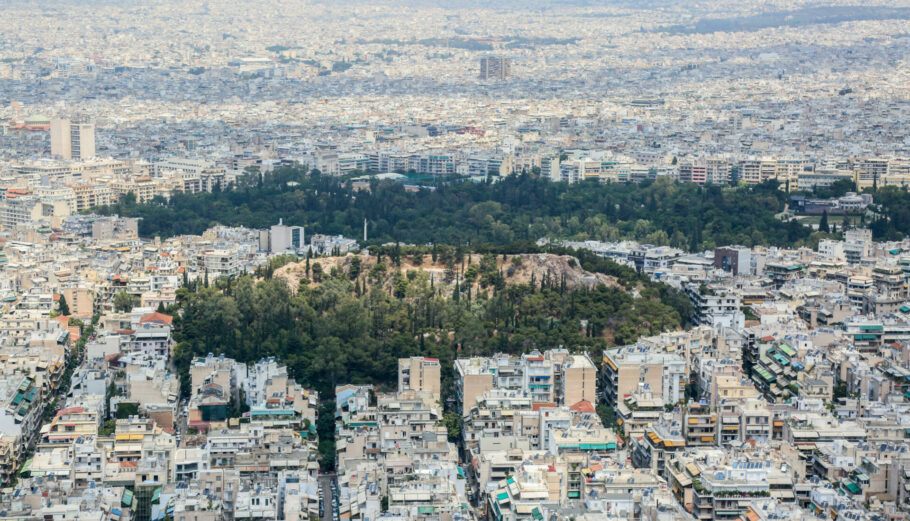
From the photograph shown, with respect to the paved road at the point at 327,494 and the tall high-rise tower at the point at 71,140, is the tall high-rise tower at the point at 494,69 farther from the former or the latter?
the paved road at the point at 327,494

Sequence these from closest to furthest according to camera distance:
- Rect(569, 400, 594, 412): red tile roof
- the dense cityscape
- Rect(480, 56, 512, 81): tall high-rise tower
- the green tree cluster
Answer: the dense cityscape
Rect(569, 400, 594, 412): red tile roof
the green tree cluster
Rect(480, 56, 512, 81): tall high-rise tower

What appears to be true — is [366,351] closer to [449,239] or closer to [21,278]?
[21,278]

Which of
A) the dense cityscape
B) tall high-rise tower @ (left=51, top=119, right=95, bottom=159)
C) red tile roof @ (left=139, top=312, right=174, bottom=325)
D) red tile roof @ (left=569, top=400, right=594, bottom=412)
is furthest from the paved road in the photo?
tall high-rise tower @ (left=51, top=119, right=95, bottom=159)

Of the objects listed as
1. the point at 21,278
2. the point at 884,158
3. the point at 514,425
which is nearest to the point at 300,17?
the point at 884,158

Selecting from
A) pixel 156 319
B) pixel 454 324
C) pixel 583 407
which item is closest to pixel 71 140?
pixel 156 319

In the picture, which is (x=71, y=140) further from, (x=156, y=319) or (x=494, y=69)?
(x=494, y=69)

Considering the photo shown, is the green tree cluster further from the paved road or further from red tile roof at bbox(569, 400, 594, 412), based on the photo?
the paved road

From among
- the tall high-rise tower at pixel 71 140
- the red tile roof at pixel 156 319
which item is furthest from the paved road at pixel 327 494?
the tall high-rise tower at pixel 71 140

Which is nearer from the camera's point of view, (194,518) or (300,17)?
(194,518)
